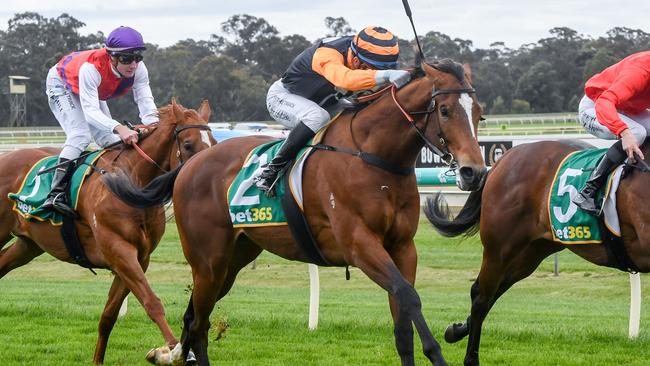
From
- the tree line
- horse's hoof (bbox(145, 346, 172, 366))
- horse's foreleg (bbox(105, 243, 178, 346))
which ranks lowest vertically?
the tree line

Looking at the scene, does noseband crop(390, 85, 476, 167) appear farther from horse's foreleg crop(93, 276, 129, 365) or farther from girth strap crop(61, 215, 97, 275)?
girth strap crop(61, 215, 97, 275)

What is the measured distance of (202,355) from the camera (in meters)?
6.77

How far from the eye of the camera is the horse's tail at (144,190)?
23.6 feet

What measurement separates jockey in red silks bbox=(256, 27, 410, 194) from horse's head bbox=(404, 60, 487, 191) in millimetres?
198

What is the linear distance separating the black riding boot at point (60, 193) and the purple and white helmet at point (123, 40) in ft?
3.06

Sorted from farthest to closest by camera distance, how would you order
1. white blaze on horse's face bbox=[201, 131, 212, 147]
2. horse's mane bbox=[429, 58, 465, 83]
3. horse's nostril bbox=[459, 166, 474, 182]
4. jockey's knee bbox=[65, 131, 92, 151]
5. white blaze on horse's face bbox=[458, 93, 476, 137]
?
jockey's knee bbox=[65, 131, 92, 151], white blaze on horse's face bbox=[201, 131, 212, 147], horse's mane bbox=[429, 58, 465, 83], white blaze on horse's face bbox=[458, 93, 476, 137], horse's nostril bbox=[459, 166, 474, 182]

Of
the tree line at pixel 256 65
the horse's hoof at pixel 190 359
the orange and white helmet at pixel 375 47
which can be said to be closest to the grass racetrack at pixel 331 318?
the horse's hoof at pixel 190 359

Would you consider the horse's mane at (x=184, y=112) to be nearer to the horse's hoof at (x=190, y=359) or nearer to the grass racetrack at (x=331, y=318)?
the grass racetrack at (x=331, y=318)

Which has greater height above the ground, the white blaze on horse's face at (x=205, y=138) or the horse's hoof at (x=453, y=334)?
the white blaze on horse's face at (x=205, y=138)

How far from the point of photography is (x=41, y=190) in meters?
8.00

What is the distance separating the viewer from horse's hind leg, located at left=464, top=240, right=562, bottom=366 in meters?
7.22

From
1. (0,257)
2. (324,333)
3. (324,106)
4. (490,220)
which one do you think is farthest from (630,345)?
(0,257)

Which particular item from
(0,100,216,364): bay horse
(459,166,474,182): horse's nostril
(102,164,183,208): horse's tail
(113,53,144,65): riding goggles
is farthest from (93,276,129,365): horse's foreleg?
(459,166,474,182): horse's nostril

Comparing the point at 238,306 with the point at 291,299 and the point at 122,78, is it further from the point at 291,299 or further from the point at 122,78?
the point at 122,78
